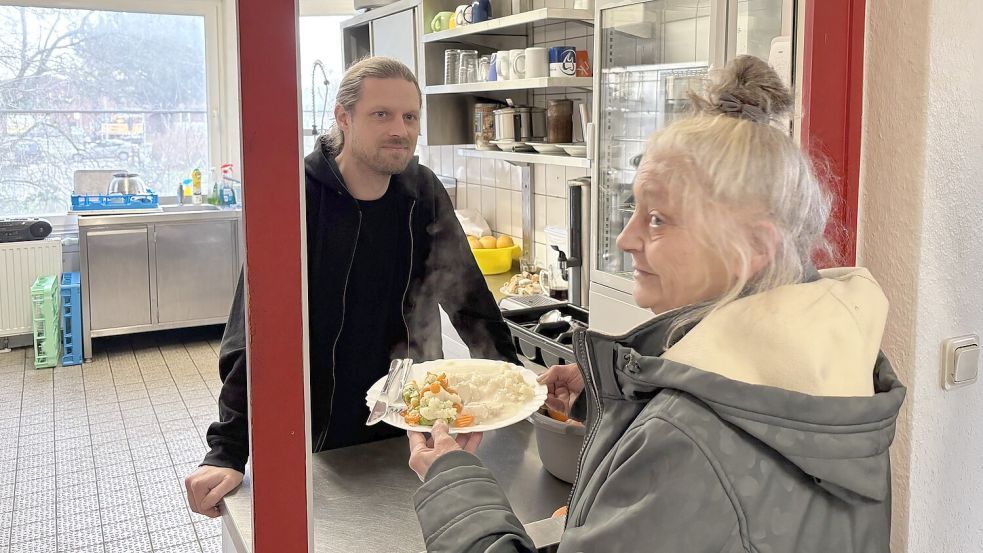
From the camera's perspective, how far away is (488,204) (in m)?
1.31

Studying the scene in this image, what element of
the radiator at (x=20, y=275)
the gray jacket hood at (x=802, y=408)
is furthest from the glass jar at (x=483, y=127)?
the radiator at (x=20, y=275)

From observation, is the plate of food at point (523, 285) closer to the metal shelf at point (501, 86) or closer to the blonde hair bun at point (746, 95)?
the metal shelf at point (501, 86)

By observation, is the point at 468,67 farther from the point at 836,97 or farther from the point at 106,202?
the point at 106,202

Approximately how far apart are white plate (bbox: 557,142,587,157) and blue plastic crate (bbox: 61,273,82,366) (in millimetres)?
3789

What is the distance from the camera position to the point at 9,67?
5234 millimetres

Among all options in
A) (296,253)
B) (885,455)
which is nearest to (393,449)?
(296,253)

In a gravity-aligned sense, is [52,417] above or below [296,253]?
below

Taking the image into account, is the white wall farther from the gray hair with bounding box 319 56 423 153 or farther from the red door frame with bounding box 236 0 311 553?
the red door frame with bounding box 236 0 311 553

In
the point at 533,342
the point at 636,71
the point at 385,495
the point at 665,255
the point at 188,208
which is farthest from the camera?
the point at 188,208

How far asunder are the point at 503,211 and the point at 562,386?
33 centimetres

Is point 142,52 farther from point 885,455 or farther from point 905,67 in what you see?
point 885,455

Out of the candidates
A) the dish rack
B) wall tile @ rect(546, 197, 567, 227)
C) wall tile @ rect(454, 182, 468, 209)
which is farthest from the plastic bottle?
wall tile @ rect(454, 182, 468, 209)

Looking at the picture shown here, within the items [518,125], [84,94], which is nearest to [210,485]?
[518,125]

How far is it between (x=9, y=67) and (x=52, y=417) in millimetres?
2563
